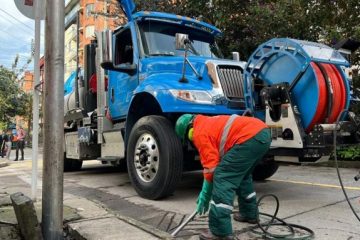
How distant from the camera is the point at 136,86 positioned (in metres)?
6.73

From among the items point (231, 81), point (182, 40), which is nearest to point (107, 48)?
point (182, 40)

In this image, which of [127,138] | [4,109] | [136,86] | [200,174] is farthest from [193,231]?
[4,109]

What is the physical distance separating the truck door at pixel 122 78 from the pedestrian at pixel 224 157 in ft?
9.86

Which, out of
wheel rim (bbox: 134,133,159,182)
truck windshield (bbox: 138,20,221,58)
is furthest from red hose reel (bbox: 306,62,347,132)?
truck windshield (bbox: 138,20,221,58)

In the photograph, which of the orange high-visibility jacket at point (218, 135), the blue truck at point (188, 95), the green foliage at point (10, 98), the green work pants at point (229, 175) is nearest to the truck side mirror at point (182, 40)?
the blue truck at point (188, 95)

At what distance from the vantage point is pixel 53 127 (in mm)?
4059

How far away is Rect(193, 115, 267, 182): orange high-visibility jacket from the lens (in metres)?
3.86

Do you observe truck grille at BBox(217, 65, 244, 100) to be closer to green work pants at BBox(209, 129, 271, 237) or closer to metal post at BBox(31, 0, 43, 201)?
green work pants at BBox(209, 129, 271, 237)

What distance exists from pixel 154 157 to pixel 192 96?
957 millimetres

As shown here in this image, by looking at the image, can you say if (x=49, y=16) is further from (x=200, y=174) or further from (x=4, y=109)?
(x=4, y=109)

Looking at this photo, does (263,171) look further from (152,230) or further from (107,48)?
(152,230)

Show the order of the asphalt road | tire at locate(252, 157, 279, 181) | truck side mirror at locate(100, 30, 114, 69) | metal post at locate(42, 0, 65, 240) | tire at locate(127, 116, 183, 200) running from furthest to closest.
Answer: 1. tire at locate(252, 157, 279, 181)
2. truck side mirror at locate(100, 30, 114, 69)
3. tire at locate(127, 116, 183, 200)
4. the asphalt road
5. metal post at locate(42, 0, 65, 240)

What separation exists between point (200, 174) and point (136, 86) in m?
2.93

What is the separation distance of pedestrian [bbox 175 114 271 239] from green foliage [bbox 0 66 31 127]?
2829 centimetres
